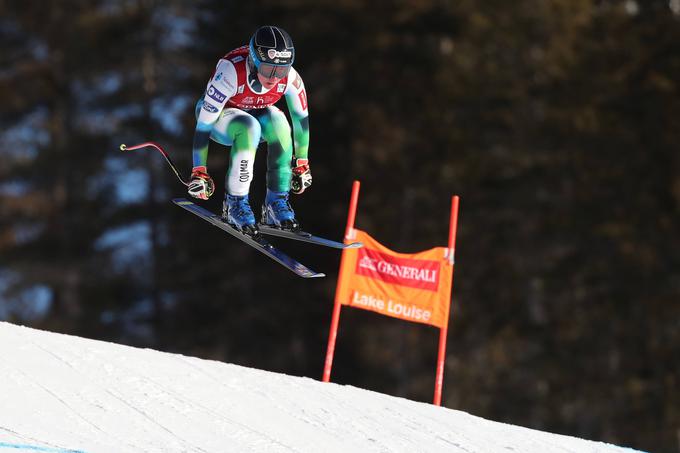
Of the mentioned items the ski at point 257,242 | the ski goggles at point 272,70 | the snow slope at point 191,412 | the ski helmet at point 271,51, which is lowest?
the snow slope at point 191,412

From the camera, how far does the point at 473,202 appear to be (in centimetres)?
2162

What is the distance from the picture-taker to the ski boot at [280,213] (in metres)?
7.71

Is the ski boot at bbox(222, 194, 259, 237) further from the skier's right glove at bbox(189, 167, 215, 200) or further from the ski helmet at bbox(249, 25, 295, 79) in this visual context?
the ski helmet at bbox(249, 25, 295, 79)

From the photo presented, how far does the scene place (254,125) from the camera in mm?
7336

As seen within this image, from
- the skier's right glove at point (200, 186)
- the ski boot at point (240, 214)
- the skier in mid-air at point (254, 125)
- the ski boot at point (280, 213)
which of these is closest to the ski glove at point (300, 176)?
the skier in mid-air at point (254, 125)

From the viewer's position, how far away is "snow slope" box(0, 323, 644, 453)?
7.09 metres

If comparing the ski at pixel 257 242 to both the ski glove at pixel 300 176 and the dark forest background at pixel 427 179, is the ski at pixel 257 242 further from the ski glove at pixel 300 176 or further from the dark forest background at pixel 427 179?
the dark forest background at pixel 427 179

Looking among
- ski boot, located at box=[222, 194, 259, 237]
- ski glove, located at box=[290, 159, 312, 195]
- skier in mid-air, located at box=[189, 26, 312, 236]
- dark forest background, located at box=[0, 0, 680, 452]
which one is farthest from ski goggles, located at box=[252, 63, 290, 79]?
dark forest background, located at box=[0, 0, 680, 452]

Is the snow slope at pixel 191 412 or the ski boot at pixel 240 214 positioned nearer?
the snow slope at pixel 191 412

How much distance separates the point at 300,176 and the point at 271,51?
3.67ft

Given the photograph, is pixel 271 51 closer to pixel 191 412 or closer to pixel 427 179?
pixel 191 412

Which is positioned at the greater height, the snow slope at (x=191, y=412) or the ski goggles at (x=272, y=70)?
the ski goggles at (x=272, y=70)

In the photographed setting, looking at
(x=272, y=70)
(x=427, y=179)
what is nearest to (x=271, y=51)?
(x=272, y=70)

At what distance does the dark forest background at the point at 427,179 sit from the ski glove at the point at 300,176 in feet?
42.4
